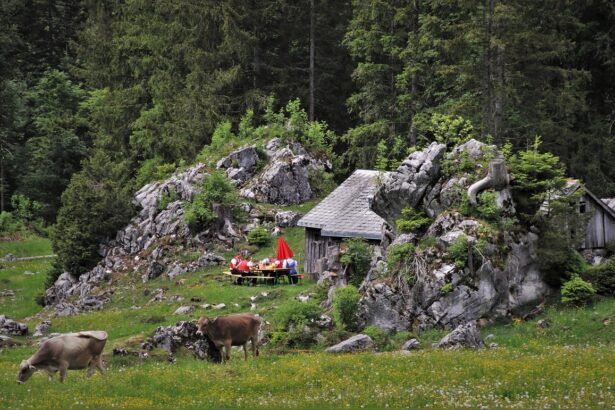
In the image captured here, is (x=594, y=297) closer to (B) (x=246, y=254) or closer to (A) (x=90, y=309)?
(B) (x=246, y=254)

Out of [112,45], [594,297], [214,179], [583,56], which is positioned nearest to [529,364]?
[594,297]

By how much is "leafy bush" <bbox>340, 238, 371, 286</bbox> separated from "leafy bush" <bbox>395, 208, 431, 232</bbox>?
132 inches

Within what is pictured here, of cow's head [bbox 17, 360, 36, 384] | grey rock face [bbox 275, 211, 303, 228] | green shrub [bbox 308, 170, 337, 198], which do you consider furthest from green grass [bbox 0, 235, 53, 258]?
cow's head [bbox 17, 360, 36, 384]

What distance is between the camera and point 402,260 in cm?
3244

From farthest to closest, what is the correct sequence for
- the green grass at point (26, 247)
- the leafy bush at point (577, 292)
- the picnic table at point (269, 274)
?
the green grass at point (26, 247)
the picnic table at point (269, 274)
the leafy bush at point (577, 292)

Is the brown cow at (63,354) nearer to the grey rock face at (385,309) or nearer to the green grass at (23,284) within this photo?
the grey rock face at (385,309)

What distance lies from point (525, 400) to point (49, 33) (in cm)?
8699

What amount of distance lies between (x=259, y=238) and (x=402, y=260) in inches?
710

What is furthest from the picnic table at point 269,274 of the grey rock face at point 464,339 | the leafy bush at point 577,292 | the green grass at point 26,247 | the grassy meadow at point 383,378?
the green grass at point 26,247

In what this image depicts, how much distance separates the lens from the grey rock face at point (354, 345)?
90.9 ft

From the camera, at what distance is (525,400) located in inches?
723

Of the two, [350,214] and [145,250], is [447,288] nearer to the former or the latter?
[350,214]

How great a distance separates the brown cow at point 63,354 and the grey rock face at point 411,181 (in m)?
14.9

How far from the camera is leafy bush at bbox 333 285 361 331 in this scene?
31031mm
